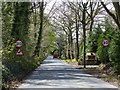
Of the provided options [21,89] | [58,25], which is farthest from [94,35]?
[21,89]

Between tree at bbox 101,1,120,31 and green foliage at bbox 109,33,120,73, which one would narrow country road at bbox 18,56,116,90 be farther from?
tree at bbox 101,1,120,31

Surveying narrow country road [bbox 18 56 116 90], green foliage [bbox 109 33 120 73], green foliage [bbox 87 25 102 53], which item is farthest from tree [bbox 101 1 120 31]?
green foliage [bbox 87 25 102 53]

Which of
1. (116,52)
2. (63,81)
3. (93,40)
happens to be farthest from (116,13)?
(93,40)

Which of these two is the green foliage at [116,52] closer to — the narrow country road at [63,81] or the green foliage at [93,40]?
the narrow country road at [63,81]

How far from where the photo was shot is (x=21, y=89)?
420 inches

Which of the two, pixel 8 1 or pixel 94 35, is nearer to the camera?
pixel 8 1

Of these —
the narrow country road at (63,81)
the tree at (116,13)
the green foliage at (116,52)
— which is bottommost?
the narrow country road at (63,81)

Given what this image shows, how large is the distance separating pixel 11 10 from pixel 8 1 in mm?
854

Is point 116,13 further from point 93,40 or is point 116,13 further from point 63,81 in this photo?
point 93,40

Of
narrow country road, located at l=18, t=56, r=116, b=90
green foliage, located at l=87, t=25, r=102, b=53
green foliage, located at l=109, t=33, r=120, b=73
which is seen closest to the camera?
narrow country road, located at l=18, t=56, r=116, b=90

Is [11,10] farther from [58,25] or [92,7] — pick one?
[58,25]

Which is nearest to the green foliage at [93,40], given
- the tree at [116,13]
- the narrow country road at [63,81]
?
the narrow country road at [63,81]

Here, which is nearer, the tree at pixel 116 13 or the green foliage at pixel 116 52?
the tree at pixel 116 13

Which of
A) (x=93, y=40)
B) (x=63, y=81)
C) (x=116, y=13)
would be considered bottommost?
(x=63, y=81)
